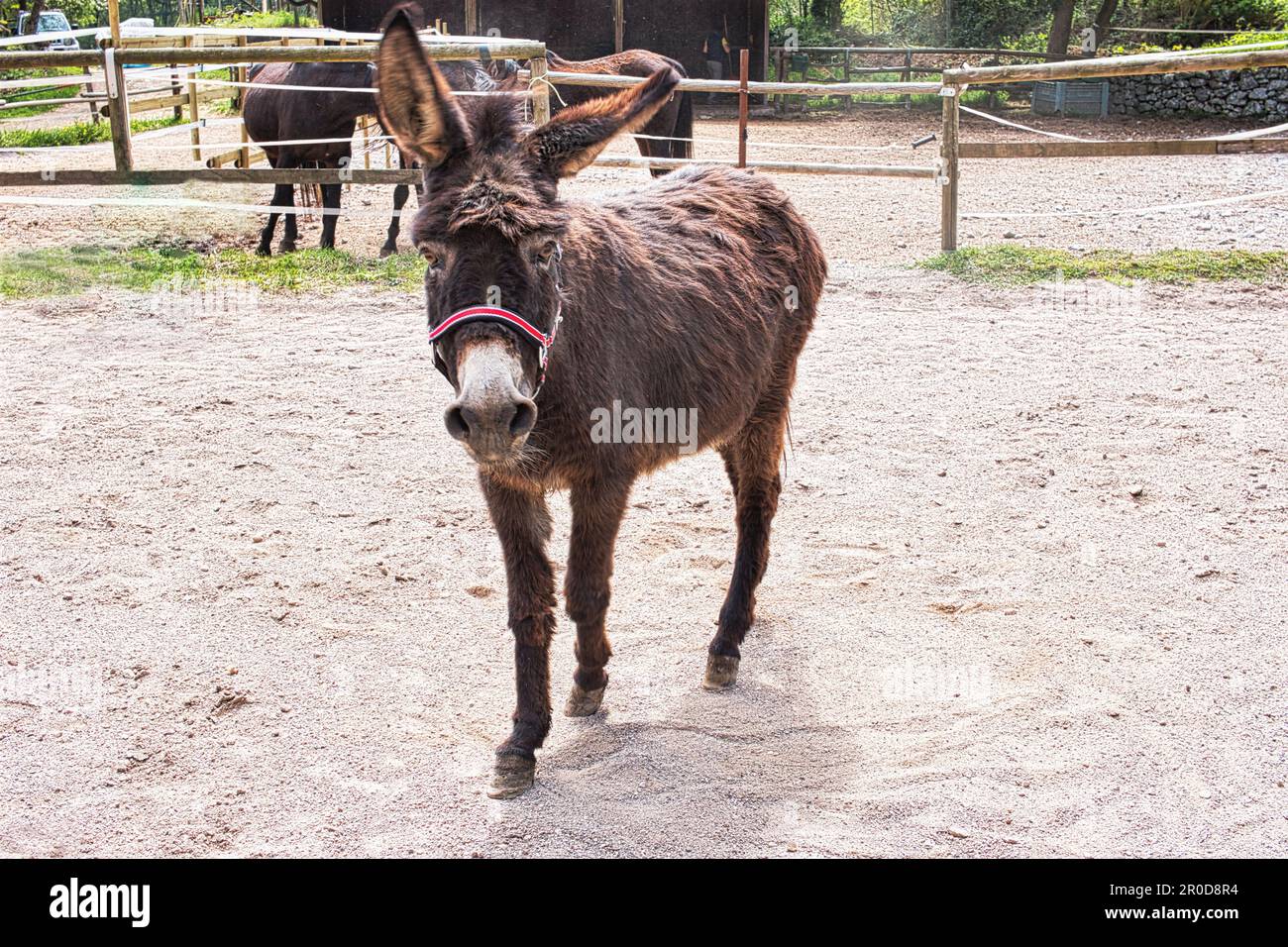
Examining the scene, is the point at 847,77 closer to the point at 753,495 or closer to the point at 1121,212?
the point at 1121,212

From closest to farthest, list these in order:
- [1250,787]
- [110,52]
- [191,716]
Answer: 1. [1250,787]
2. [191,716]
3. [110,52]

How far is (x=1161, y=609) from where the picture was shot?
404 centimetres

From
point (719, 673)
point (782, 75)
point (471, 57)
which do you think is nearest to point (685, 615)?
point (719, 673)

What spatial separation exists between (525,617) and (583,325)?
0.86 metres

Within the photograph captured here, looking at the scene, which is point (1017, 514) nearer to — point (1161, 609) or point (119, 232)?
point (1161, 609)

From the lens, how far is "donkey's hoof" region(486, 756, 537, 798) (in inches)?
120

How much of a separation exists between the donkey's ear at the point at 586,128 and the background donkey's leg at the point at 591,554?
88 cm

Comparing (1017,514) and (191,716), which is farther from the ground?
(1017,514)

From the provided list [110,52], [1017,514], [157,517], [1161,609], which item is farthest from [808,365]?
[110,52]

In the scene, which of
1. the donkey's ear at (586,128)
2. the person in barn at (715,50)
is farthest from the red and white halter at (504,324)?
the person in barn at (715,50)

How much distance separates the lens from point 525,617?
312 cm

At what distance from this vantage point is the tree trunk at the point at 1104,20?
2442cm

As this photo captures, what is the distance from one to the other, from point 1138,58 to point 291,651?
9.07 metres

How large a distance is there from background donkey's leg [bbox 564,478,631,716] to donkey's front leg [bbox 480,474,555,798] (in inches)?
3.1
